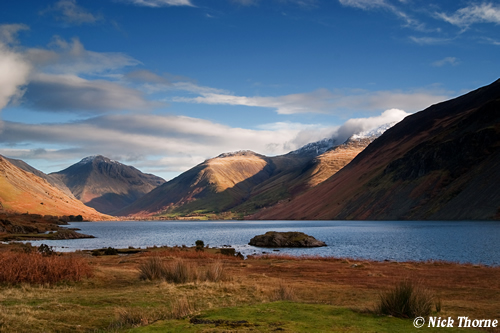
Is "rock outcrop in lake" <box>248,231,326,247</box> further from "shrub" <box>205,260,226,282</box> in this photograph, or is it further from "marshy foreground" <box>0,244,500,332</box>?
"shrub" <box>205,260,226,282</box>

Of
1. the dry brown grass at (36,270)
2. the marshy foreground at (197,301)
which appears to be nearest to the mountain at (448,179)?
the marshy foreground at (197,301)

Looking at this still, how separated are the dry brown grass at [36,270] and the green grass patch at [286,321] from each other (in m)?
10.8

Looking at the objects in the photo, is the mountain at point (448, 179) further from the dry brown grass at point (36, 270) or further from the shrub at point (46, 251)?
the dry brown grass at point (36, 270)

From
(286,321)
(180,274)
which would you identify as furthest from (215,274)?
(286,321)

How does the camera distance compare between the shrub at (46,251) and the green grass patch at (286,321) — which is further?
the shrub at (46,251)

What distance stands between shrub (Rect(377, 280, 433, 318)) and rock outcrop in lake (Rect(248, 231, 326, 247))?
6312 cm

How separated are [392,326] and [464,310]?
21.1 ft

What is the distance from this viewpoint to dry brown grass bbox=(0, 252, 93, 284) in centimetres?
1914

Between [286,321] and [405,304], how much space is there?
13.8 feet

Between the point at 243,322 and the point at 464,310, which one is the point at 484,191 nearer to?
the point at 464,310

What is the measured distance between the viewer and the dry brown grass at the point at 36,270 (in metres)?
19.1

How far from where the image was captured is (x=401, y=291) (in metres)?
13.4

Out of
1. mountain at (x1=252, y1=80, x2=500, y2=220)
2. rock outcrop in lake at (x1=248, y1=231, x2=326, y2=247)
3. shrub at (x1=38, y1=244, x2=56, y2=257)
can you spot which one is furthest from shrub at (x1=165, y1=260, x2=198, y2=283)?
mountain at (x1=252, y1=80, x2=500, y2=220)

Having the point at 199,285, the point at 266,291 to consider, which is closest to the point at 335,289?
the point at 266,291
